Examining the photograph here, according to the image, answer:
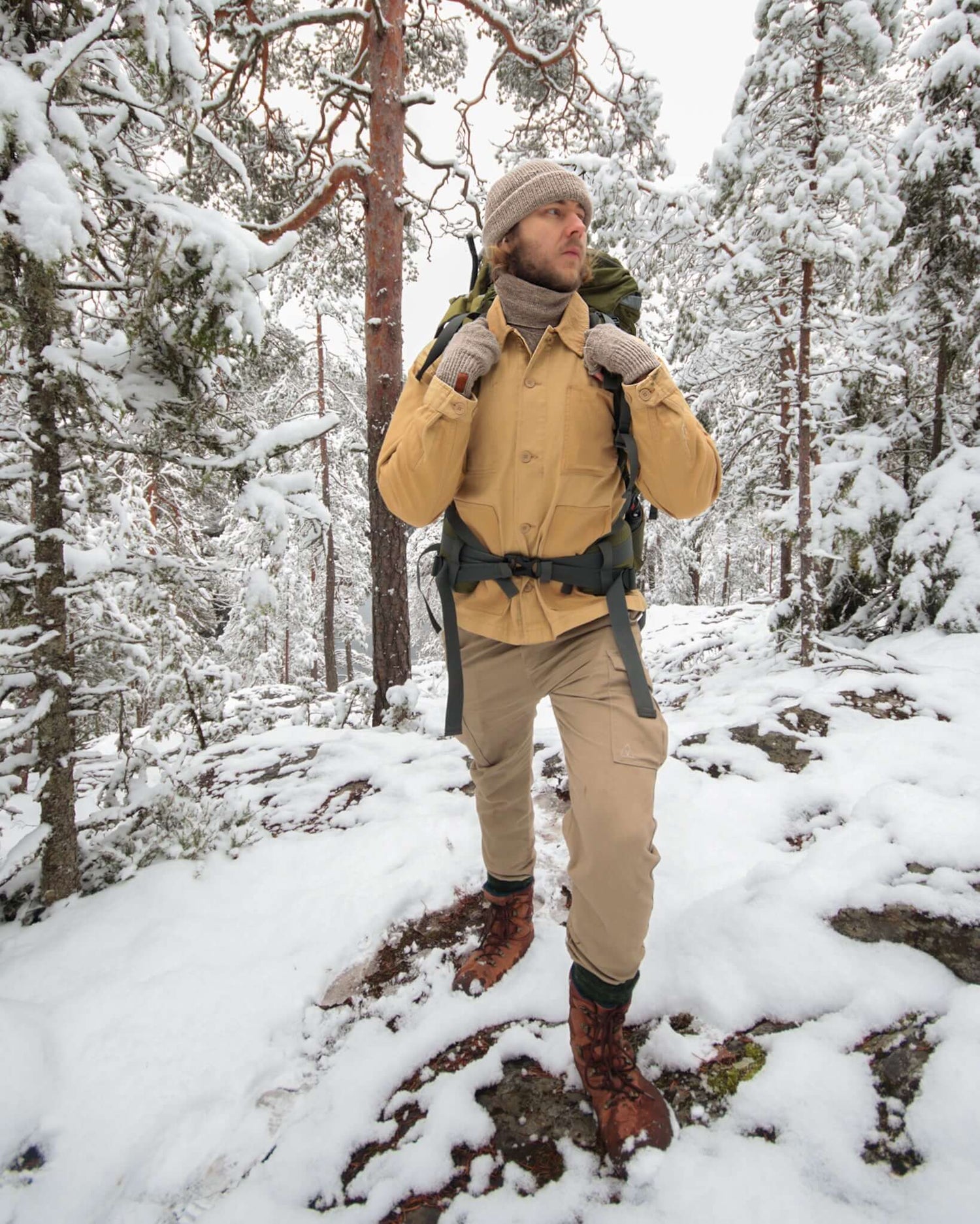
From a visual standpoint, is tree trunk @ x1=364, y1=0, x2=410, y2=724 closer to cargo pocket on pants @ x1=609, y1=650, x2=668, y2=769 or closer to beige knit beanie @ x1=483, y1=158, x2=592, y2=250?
beige knit beanie @ x1=483, y1=158, x2=592, y2=250

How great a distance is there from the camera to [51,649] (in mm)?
3406

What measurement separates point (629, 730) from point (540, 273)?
184 centimetres

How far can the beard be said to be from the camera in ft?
7.91

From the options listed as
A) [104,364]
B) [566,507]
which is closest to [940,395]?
[566,507]

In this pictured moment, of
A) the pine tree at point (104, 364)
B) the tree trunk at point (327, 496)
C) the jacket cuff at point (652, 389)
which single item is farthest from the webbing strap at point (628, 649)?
the tree trunk at point (327, 496)

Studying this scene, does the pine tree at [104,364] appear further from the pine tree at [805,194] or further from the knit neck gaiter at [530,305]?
the pine tree at [805,194]

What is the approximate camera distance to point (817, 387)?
341 inches

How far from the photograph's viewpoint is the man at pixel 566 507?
2.07 m

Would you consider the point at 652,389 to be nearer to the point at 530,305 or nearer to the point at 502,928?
the point at 530,305

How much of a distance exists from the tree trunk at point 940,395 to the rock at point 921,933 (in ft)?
18.6

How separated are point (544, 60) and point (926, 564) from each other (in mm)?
7211

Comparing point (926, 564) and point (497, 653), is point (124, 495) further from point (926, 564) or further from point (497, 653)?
point (926, 564)

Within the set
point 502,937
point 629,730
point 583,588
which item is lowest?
point 502,937

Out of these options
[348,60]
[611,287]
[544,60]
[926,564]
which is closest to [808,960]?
[611,287]
